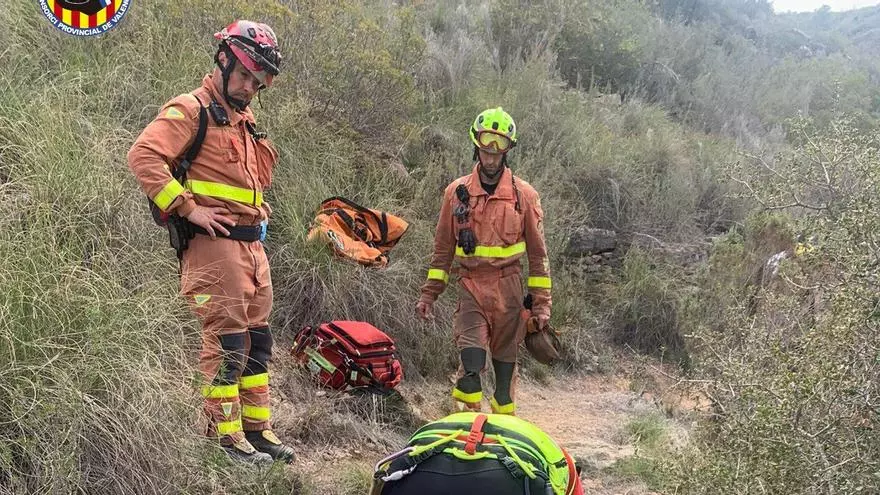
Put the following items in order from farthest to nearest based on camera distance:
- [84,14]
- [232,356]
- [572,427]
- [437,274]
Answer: [572,427] → [84,14] → [437,274] → [232,356]

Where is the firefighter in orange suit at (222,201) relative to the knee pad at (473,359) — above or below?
above

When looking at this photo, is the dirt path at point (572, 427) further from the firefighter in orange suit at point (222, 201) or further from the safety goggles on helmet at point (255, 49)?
the safety goggles on helmet at point (255, 49)

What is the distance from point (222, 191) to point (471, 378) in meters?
2.00

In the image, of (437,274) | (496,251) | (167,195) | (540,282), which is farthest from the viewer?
(437,274)

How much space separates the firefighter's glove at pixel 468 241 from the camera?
15.3ft

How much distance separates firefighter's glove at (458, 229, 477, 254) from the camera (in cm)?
466

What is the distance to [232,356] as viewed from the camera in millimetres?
3586

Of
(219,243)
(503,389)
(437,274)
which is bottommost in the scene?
(503,389)

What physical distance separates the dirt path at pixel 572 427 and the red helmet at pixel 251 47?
207 cm

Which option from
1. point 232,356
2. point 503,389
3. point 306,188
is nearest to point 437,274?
point 503,389

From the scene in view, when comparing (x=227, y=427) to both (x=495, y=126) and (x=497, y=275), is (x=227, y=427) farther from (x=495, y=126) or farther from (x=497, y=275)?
(x=495, y=126)

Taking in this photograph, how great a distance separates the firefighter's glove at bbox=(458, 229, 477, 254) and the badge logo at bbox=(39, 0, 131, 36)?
3.24m

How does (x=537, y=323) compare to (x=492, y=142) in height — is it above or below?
below

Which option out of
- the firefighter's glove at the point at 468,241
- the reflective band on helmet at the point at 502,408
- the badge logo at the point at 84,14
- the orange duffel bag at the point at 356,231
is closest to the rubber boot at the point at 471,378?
the reflective band on helmet at the point at 502,408
